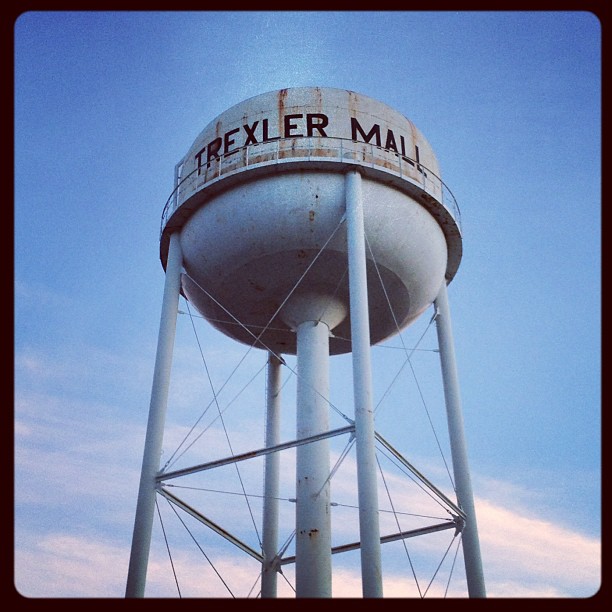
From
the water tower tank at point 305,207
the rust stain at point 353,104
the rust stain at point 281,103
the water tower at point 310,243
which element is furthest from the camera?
the rust stain at point 353,104

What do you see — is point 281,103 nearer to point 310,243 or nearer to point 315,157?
point 315,157

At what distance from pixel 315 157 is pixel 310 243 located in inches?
48.6

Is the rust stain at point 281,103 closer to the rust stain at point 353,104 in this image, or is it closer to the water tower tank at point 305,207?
the water tower tank at point 305,207

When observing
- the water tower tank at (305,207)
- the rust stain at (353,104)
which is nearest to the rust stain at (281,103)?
the water tower tank at (305,207)

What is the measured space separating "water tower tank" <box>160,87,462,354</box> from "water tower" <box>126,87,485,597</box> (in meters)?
0.02

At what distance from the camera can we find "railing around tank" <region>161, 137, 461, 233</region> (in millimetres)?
10359

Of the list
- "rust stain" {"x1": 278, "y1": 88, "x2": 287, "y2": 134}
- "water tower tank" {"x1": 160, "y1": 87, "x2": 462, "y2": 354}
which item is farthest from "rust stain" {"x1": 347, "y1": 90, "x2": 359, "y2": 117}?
"rust stain" {"x1": 278, "y1": 88, "x2": 287, "y2": 134}

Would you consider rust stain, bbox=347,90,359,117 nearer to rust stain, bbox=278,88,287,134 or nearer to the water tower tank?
the water tower tank

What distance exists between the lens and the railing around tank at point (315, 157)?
1036 cm

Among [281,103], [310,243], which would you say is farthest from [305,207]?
[281,103]

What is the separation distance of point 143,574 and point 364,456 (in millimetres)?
3381

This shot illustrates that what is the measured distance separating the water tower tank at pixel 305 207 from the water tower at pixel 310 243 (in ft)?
0.07

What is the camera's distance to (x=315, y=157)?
1029 centimetres
